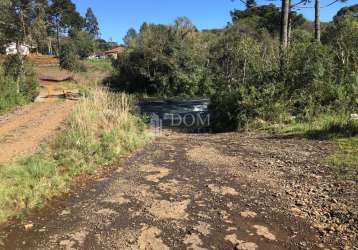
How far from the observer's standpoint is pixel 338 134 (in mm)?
9125

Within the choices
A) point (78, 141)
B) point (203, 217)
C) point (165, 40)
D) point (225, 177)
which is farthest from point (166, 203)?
point (165, 40)

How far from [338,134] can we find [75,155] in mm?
5418

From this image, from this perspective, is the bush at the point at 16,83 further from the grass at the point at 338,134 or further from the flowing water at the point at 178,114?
the grass at the point at 338,134

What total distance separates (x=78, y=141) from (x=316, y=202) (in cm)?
464

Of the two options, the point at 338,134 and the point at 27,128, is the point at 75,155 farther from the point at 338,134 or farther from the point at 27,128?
the point at 338,134

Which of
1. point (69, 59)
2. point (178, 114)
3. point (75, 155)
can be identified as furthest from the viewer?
point (69, 59)

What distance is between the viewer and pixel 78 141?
8.23 metres

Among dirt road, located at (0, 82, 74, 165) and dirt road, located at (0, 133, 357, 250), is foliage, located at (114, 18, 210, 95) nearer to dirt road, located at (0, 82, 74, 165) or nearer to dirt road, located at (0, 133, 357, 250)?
dirt road, located at (0, 82, 74, 165)

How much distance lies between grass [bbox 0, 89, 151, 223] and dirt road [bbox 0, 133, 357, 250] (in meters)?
0.34

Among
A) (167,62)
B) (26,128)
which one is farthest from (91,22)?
(26,128)

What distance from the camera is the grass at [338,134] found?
6.83m

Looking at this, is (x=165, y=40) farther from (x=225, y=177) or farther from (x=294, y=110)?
(x=225, y=177)

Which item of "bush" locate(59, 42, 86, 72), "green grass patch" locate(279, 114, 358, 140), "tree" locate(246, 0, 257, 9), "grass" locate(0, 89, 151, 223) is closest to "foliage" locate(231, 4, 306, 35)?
"bush" locate(59, 42, 86, 72)

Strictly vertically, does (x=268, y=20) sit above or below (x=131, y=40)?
above
